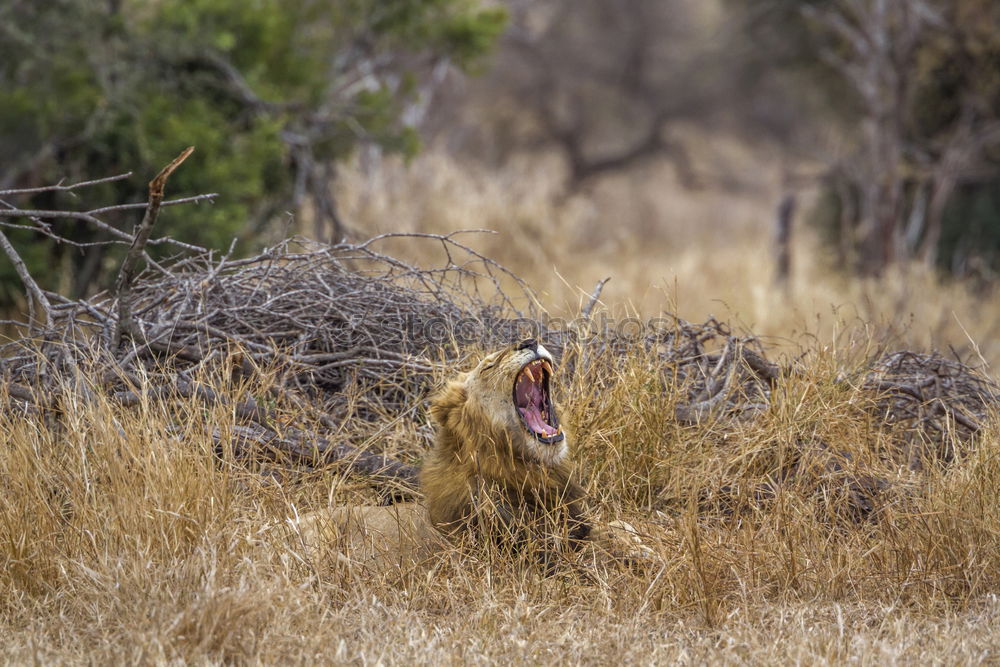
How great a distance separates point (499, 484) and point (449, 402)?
340 millimetres

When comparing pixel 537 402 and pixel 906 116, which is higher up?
pixel 537 402

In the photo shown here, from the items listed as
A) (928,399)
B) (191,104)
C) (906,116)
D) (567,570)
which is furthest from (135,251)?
(906,116)

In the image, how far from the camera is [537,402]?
4.23m

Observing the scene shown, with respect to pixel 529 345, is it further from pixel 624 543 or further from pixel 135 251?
pixel 135 251

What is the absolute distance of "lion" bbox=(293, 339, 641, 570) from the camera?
4.05 meters

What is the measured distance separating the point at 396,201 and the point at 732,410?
10.2m

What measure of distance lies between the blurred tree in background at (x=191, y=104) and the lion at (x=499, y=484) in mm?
4711

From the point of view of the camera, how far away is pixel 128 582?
3535 millimetres

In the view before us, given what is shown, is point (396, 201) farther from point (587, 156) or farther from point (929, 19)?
point (587, 156)

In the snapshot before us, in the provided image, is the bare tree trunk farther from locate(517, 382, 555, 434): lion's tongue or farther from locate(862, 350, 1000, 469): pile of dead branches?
locate(517, 382, 555, 434): lion's tongue

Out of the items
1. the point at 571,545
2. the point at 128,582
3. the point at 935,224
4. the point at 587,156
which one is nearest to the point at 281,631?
the point at 128,582

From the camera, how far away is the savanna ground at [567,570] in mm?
3412

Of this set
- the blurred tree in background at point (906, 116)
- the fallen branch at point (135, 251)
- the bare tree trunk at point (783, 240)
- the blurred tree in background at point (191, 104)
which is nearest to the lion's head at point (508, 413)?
the fallen branch at point (135, 251)

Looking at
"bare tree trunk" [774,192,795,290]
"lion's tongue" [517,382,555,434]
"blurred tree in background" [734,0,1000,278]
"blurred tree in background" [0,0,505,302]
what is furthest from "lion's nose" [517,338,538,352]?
"bare tree trunk" [774,192,795,290]
